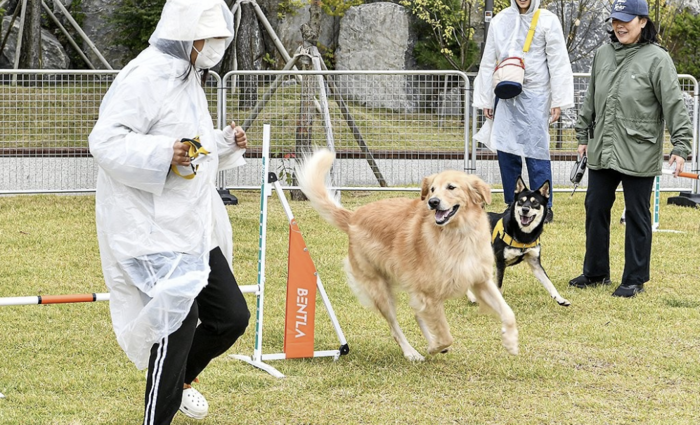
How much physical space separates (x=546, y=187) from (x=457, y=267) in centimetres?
192

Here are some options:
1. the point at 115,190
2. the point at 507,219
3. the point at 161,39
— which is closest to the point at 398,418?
the point at 115,190

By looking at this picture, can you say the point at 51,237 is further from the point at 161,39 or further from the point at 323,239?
the point at 161,39

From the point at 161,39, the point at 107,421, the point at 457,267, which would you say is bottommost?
the point at 107,421

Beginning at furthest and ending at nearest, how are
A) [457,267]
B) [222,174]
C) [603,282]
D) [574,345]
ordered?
[222,174] < [603,282] < [574,345] < [457,267]

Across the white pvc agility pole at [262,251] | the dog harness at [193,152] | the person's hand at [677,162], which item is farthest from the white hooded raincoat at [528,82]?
the dog harness at [193,152]

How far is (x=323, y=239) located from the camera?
842 centimetres

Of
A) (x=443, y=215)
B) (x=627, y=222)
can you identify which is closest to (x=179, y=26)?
(x=443, y=215)

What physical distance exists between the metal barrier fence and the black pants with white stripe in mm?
6561

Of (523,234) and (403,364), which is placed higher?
(523,234)

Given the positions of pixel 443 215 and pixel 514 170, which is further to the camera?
pixel 514 170

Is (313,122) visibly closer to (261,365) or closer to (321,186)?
(321,186)

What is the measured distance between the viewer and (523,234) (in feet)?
20.4

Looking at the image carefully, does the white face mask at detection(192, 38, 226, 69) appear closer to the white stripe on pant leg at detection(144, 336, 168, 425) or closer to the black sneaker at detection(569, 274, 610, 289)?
the white stripe on pant leg at detection(144, 336, 168, 425)

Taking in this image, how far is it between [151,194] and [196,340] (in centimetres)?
79
